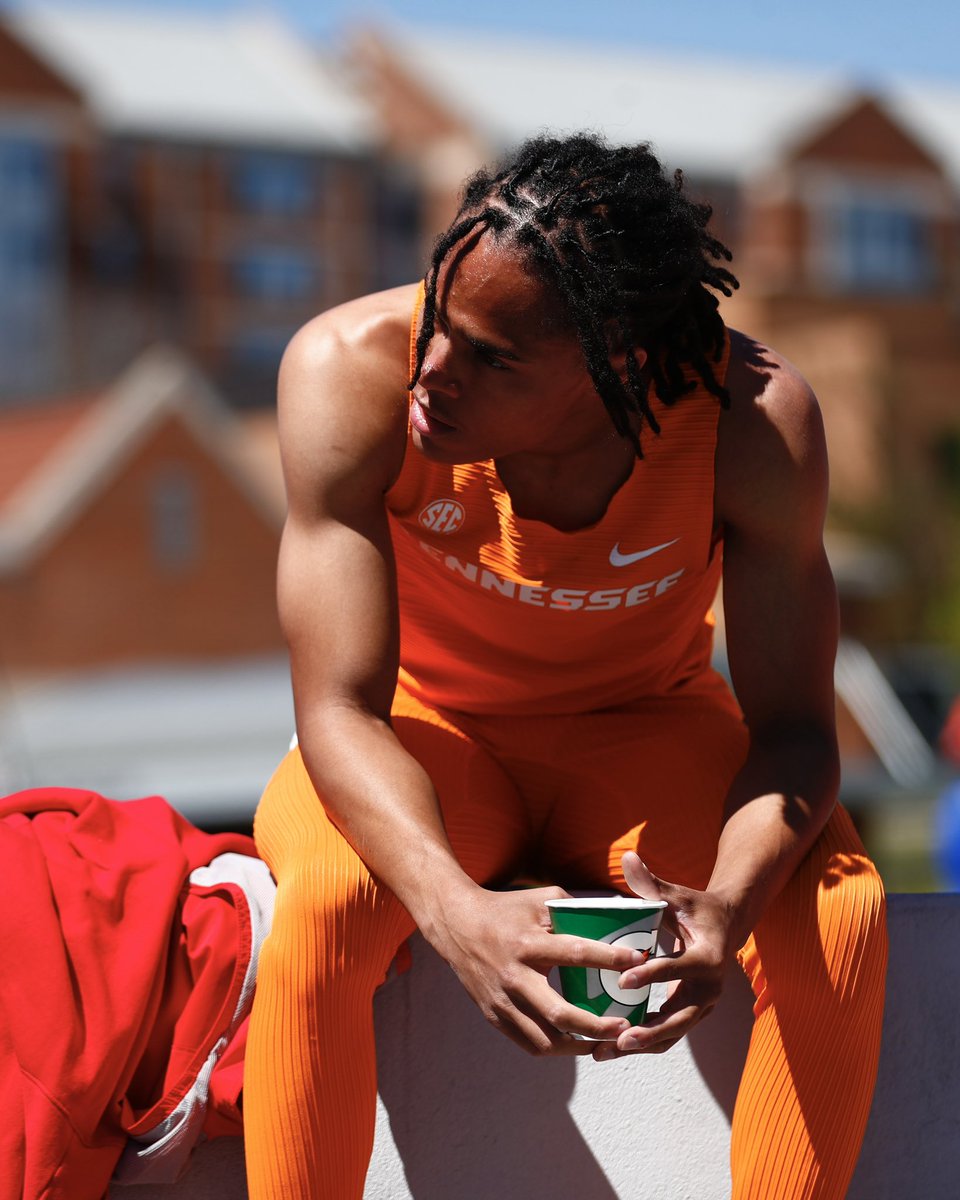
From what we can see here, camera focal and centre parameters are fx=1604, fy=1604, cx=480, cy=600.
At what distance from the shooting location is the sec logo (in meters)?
2.48

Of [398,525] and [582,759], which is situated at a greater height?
[398,525]

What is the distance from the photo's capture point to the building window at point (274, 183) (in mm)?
40094

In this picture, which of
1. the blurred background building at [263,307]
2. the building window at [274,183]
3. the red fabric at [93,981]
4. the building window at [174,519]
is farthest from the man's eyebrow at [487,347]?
the building window at [274,183]

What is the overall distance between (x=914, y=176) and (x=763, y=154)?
428 cm

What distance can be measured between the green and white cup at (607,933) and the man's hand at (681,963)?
0.07 ft

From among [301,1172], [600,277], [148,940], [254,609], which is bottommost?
[254,609]

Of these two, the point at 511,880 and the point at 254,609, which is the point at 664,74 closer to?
the point at 254,609

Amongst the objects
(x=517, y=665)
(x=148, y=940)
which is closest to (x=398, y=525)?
(x=517, y=665)

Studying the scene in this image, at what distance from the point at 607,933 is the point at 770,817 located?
1.41ft

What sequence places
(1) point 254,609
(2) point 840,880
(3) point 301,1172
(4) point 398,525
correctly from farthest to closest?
(1) point 254,609 < (4) point 398,525 < (2) point 840,880 < (3) point 301,1172

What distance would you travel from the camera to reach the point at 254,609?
29.0 metres

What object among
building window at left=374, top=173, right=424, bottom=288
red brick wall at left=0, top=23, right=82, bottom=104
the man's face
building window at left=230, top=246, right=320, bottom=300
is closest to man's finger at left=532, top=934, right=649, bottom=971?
the man's face

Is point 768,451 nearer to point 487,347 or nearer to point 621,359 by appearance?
point 621,359

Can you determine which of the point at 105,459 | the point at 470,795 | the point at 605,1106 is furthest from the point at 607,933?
the point at 105,459
